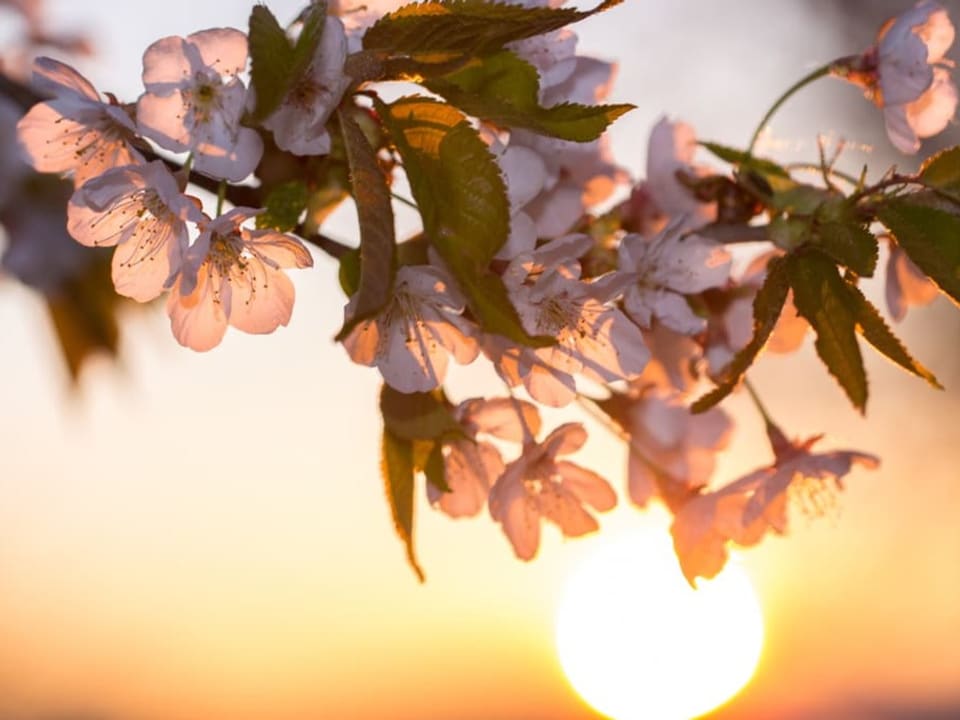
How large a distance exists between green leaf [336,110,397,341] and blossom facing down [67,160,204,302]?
17 centimetres

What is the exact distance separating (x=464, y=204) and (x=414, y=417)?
288 millimetres

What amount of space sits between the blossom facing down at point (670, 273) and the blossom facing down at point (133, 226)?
45 cm

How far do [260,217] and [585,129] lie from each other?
12.2 inches

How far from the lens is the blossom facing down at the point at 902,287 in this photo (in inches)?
58.2

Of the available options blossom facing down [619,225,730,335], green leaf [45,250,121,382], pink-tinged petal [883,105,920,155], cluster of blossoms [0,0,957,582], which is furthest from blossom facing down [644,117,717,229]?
green leaf [45,250,121,382]

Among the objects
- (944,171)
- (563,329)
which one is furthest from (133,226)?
(944,171)

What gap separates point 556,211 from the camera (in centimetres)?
138

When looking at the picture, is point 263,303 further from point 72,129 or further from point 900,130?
point 900,130

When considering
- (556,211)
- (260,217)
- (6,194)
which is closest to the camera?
(260,217)

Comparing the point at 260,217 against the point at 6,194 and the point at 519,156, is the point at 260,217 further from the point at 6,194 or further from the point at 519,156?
the point at 6,194

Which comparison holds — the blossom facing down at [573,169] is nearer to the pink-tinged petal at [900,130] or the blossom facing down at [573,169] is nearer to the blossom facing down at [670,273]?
the blossom facing down at [670,273]

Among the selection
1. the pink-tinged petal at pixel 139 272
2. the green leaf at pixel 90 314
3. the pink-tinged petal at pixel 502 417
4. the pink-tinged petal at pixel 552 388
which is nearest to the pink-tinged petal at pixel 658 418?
the pink-tinged petal at pixel 502 417

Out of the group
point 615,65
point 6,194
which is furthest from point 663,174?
point 6,194

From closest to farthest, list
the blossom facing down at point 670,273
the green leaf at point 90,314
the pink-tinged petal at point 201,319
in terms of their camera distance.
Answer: the pink-tinged petal at point 201,319 < the blossom facing down at point 670,273 < the green leaf at point 90,314
